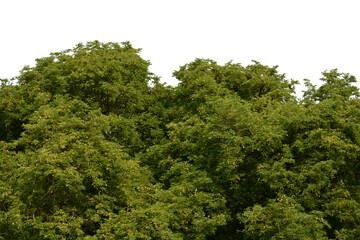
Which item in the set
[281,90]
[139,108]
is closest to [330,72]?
[281,90]

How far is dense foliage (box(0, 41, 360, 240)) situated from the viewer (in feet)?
65.1

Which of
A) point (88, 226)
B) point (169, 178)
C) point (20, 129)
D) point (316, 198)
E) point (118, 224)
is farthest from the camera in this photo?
point (20, 129)

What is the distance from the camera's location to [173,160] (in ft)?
87.8

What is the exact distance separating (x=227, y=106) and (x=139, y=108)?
8948 mm

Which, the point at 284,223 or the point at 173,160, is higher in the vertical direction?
the point at 173,160

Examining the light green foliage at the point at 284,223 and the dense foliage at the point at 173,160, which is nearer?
the light green foliage at the point at 284,223

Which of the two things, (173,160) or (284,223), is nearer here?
(284,223)

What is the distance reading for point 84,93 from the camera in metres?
30.8

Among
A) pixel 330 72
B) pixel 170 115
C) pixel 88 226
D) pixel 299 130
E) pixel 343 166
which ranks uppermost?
pixel 330 72

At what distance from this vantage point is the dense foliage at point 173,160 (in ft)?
65.1

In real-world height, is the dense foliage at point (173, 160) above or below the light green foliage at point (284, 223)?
above

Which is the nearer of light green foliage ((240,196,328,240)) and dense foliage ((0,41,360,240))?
light green foliage ((240,196,328,240))

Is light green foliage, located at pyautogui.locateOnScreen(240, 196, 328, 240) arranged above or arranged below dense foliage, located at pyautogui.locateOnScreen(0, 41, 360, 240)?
below

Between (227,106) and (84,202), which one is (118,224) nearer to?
(84,202)
